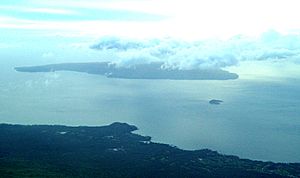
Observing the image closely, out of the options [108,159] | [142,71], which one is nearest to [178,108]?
[108,159]

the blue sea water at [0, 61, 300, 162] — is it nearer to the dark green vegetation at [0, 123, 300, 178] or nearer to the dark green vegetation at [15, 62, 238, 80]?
the dark green vegetation at [0, 123, 300, 178]

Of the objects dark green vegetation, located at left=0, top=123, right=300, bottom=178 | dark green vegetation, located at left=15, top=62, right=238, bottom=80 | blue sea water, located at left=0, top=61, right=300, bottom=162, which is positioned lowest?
dark green vegetation, located at left=0, top=123, right=300, bottom=178

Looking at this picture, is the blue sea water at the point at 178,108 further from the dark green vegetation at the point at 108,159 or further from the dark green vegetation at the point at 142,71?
the dark green vegetation at the point at 142,71

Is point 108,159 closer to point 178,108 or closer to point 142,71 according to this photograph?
point 178,108

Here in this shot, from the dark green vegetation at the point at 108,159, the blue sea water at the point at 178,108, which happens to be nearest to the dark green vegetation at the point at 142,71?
the blue sea water at the point at 178,108

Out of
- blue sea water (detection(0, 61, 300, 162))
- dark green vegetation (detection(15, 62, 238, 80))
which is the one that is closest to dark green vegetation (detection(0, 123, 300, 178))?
blue sea water (detection(0, 61, 300, 162))

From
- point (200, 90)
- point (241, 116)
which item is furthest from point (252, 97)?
point (241, 116)
